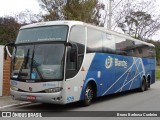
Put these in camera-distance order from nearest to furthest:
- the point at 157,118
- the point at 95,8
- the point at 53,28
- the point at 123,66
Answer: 1. the point at 157,118
2. the point at 53,28
3. the point at 123,66
4. the point at 95,8

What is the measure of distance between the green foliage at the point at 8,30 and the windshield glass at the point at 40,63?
34847 mm

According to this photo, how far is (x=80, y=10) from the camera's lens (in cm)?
2528

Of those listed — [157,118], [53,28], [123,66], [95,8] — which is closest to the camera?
[157,118]

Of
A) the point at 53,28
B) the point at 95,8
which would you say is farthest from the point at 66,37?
the point at 95,8

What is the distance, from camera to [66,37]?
12.0m

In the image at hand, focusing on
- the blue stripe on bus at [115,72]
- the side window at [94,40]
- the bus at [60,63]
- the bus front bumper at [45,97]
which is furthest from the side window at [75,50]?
the blue stripe on bus at [115,72]

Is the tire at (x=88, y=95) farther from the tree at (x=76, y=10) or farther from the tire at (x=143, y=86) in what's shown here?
the tree at (x=76, y=10)

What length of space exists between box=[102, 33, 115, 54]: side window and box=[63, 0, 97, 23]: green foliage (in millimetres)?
9505

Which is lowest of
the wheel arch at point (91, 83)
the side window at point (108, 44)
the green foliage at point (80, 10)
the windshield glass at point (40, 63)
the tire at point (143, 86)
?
the tire at point (143, 86)

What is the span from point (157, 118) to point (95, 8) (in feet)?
58.6

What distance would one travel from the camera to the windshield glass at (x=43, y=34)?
12.1 m

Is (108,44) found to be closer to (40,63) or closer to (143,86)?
(40,63)

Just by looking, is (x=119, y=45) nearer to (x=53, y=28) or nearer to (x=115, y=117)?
(x=53, y=28)

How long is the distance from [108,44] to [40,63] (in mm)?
4549
